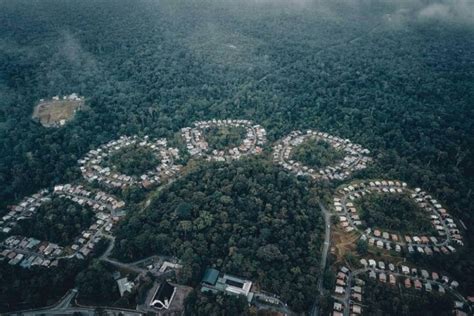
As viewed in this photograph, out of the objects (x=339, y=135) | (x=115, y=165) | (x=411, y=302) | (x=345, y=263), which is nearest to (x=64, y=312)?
(x=115, y=165)

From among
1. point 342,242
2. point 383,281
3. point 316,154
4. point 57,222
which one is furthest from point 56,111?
point 383,281

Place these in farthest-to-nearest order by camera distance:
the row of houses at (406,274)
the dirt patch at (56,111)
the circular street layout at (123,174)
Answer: the dirt patch at (56,111), the circular street layout at (123,174), the row of houses at (406,274)

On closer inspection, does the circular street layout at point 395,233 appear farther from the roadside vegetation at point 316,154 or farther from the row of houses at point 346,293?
the row of houses at point 346,293

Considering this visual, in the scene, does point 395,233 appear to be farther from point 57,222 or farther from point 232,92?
point 232,92

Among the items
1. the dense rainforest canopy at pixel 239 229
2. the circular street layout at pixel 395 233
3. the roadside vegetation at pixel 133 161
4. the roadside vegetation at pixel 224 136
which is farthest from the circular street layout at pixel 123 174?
the circular street layout at pixel 395 233

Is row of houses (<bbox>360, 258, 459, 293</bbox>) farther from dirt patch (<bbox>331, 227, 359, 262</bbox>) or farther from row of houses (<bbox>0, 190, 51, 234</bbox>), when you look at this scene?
→ row of houses (<bbox>0, 190, 51, 234</bbox>)

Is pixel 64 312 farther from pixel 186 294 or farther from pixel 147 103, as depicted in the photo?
pixel 147 103
